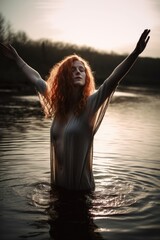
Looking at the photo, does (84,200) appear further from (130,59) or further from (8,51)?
(8,51)

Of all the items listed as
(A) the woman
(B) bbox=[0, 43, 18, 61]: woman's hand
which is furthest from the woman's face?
(B) bbox=[0, 43, 18, 61]: woman's hand

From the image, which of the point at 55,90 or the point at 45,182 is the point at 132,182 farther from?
the point at 55,90

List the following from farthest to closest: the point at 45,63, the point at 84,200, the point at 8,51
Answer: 1. the point at 45,63
2. the point at 8,51
3. the point at 84,200

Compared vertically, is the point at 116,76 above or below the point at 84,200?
above

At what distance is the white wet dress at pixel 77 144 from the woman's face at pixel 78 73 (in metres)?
0.28

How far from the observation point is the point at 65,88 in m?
6.00

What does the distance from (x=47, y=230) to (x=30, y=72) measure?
9.27 ft

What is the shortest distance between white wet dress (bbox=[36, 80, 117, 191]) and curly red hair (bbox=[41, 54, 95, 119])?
122mm

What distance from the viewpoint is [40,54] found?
119500 mm

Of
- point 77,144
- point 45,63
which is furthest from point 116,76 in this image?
point 45,63

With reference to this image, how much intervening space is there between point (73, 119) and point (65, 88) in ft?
1.63

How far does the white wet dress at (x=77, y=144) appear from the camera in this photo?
5867 millimetres

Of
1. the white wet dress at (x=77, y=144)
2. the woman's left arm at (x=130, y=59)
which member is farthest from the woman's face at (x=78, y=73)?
the woman's left arm at (x=130, y=59)

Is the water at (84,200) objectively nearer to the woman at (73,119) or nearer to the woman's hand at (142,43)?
the woman at (73,119)
